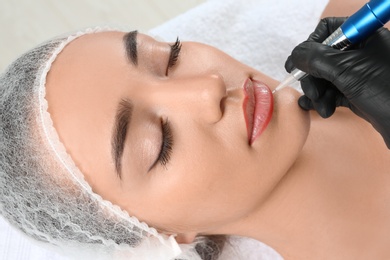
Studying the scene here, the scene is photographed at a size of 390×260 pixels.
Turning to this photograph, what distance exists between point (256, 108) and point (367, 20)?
0.90ft

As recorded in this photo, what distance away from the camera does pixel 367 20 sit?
833 millimetres

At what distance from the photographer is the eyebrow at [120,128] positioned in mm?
947

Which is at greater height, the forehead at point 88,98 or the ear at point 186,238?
the forehead at point 88,98

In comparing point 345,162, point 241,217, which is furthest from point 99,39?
point 345,162

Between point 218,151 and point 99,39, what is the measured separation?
1.23 feet

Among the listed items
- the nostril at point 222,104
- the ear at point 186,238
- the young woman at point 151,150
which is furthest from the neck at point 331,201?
the nostril at point 222,104

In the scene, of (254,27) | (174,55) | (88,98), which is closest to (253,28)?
(254,27)

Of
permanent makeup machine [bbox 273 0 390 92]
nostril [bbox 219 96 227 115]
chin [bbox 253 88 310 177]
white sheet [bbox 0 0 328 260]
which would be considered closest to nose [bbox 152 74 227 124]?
nostril [bbox 219 96 227 115]

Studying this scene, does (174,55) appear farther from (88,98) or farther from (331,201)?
(331,201)

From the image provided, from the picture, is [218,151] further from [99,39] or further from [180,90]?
[99,39]

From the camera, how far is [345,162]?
117 centimetres

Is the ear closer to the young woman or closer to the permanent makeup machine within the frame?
the young woman

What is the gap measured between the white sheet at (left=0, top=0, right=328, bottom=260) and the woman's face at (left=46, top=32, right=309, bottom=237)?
2.12 feet

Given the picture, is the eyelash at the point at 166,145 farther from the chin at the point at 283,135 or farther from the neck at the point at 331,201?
the neck at the point at 331,201
